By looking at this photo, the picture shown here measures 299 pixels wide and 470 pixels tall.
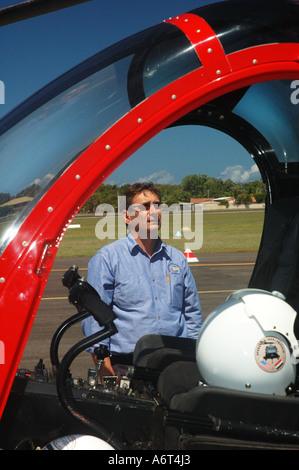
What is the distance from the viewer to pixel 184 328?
3707 millimetres

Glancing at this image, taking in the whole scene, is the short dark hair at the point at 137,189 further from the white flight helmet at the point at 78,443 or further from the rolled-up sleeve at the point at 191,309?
the white flight helmet at the point at 78,443

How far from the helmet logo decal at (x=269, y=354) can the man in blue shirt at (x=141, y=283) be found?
1.51m

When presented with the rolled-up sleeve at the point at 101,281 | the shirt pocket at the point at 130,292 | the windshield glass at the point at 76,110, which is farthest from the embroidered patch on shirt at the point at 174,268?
the windshield glass at the point at 76,110

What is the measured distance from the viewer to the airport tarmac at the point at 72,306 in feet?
22.9

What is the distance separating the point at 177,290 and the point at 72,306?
7146mm

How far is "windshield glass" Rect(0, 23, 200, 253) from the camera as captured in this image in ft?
6.12

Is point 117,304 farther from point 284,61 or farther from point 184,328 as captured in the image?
point 284,61

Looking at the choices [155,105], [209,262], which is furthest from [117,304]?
[209,262]

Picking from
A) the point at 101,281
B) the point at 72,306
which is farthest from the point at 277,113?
the point at 72,306

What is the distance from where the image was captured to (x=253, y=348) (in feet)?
6.68

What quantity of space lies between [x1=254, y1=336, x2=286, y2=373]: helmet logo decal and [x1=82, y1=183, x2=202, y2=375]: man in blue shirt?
1.51m

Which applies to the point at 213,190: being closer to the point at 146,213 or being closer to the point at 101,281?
the point at 146,213

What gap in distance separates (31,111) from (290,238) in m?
1.39

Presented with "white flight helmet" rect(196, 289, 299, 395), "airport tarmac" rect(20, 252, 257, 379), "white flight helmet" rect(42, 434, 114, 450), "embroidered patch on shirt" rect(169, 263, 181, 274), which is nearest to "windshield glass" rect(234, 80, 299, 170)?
"white flight helmet" rect(196, 289, 299, 395)
